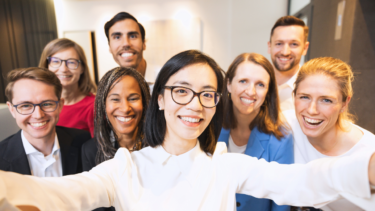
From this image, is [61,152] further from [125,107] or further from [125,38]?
[125,38]

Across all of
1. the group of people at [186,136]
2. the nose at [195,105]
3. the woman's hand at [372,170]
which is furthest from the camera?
the nose at [195,105]

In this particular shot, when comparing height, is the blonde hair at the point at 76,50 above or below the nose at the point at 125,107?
above

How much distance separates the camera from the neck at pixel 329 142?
60.1 inches

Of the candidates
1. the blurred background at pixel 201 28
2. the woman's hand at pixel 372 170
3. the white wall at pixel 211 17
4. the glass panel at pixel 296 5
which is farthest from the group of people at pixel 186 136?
the white wall at pixel 211 17

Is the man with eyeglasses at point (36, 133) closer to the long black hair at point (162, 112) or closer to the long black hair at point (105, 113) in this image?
the long black hair at point (105, 113)

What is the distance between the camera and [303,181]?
2.94ft

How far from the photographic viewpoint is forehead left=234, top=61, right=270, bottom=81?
168 centimetres

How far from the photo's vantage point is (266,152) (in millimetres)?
1668

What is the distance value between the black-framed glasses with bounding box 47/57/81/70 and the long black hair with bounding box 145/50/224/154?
1.66m

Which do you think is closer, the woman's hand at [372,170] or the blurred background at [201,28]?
the woman's hand at [372,170]

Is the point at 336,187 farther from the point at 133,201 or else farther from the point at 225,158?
the point at 133,201

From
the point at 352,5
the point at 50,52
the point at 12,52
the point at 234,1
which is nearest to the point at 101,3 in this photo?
the point at 12,52

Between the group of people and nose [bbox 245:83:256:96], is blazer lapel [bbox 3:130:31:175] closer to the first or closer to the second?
the group of people

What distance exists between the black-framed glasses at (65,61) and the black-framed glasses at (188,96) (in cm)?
181
